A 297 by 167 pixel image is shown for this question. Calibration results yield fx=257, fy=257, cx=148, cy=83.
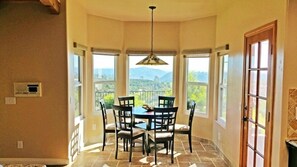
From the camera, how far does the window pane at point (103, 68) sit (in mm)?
6016

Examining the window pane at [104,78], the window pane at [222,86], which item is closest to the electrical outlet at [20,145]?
the window pane at [104,78]

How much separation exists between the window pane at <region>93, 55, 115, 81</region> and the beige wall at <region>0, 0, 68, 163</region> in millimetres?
1688

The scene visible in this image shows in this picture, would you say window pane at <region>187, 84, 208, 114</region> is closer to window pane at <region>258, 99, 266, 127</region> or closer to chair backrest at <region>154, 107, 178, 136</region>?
chair backrest at <region>154, 107, 178, 136</region>

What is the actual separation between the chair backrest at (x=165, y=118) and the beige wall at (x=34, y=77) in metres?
1.57

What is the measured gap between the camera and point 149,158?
15.9ft

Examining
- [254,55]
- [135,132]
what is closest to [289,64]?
[254,55]

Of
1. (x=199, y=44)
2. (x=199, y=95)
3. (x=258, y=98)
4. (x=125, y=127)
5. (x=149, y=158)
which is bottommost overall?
(x=149, y=158)

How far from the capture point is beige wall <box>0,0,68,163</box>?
14.0 feet

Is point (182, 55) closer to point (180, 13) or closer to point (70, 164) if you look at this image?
point (180, 13)

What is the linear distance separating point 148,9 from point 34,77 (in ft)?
8.40

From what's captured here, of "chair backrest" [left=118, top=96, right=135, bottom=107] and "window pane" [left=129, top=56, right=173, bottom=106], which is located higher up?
"window pane" [left=129, top=56, right=173, bottom=106]

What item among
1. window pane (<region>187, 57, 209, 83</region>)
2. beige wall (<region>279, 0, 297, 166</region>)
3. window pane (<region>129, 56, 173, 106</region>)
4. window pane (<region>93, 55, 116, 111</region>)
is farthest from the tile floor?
beige wall (<region>279, 0, 297, 166</region>)

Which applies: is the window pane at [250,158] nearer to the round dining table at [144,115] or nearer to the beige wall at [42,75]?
the beige wall at [42,75]

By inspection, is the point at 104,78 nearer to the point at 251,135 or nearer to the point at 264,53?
the point at 251,135
